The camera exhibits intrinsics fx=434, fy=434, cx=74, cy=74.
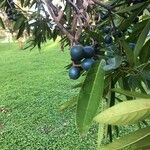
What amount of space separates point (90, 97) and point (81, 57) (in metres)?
0.16

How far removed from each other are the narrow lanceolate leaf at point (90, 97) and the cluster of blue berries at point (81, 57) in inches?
1.7

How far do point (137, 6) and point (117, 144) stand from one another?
521mm

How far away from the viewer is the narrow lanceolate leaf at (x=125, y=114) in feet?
1.53

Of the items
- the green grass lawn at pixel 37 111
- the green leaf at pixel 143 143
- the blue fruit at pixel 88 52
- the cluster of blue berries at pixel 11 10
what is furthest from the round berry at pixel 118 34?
the green grass lawn at pixel 37 111

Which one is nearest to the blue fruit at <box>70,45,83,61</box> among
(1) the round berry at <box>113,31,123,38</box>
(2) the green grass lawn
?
(1) the round berry at <box>113,31,123,38</box>

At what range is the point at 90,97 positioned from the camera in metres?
0.62

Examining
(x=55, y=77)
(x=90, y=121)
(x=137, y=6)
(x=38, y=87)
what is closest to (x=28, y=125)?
(x=38, y=87)

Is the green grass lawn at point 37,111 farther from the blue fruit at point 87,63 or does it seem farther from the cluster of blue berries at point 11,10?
the blue fruit at point 87,63

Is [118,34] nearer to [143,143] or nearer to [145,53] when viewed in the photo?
[145,53]

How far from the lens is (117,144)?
0.52 metres

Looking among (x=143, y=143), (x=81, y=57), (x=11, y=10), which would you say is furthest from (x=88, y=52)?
(x=11, y=10)

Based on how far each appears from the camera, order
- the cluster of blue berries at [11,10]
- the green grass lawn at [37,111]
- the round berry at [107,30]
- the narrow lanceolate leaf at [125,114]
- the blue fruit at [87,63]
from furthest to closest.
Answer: the green grass lawn at [37,111], the cluster of blue berries at [11,10], the round berry at [107,30], the blue fruit at [87,63], the narrow lanceolate leaf at [125,114]

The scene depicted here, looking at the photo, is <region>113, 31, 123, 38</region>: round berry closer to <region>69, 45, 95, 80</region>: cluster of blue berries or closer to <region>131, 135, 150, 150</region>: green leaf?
<region>69, 45, 95, 80</region>: cluster of blue berries

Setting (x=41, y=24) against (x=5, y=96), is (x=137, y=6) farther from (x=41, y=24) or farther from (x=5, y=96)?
(x=5, y=96)
